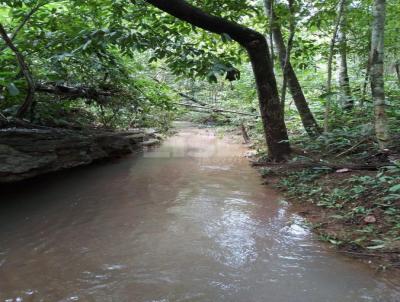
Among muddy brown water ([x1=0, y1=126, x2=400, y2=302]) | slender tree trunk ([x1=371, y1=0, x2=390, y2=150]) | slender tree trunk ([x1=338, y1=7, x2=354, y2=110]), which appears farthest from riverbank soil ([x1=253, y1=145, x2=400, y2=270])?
slender tree trunk ([x1=338, y1=7, x2=354, y2=110])

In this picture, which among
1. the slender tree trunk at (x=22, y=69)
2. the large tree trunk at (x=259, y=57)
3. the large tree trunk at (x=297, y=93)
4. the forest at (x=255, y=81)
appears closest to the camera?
the forest at (x=255, y=81)

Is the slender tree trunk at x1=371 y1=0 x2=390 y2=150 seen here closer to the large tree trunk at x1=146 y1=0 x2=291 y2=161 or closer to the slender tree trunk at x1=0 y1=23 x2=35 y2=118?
the large tree trunk at x1=146 y1=0 x2=291 y2=161

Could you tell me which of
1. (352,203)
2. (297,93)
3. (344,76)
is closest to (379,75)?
(352,203)

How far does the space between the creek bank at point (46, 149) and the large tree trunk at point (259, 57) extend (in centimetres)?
300

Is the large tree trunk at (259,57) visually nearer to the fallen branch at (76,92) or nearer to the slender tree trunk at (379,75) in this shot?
the slender tree trunk at (379,75)

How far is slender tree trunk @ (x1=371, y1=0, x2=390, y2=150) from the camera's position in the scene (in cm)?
496

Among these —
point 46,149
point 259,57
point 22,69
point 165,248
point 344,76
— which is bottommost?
point 165,248

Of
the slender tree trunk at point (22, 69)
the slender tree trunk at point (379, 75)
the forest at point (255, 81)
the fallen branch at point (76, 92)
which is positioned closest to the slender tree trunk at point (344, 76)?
the forest at point (255, 81)

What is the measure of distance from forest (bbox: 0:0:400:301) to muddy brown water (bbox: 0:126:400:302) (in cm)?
46

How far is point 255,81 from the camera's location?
22.7ft

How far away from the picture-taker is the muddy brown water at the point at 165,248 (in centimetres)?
275

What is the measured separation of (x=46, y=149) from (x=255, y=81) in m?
4.20

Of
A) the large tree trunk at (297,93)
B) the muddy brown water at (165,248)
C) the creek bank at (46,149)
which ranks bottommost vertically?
the muddy brown water at (165,248)

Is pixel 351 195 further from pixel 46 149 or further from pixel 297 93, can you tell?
pixel 46 149
